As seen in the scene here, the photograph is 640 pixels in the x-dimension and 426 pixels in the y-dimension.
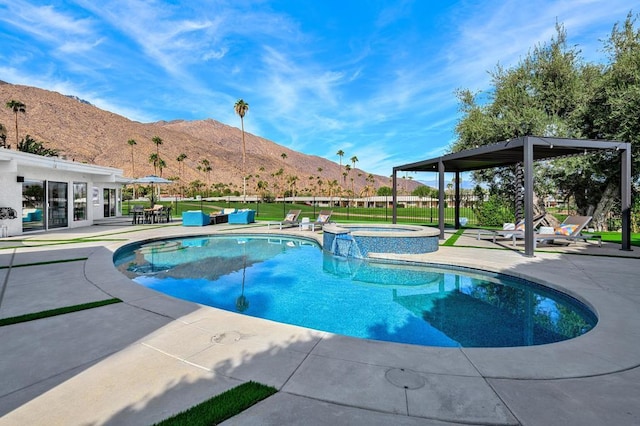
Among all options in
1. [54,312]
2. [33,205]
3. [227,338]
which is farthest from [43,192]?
[227,338]

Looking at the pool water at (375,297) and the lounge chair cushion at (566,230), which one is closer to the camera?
the pool water at (375,297)

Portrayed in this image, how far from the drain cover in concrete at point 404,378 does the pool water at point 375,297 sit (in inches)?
57.2

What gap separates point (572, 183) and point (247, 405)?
18386 mm

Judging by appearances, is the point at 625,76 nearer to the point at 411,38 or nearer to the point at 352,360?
the point at 411,38

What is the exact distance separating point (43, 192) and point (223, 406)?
664 inches

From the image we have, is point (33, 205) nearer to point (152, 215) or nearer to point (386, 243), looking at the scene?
point (152, 215)

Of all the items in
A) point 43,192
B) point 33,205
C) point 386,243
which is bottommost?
point 386,243

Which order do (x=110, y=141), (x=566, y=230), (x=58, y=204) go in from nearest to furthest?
(x=566, y=230) → (x=58, y=204) → (x=110, y=141)

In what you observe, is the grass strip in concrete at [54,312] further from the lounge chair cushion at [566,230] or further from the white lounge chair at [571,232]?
Answer: the lounge chair cushion at [566,230]

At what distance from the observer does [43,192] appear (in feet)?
46.6

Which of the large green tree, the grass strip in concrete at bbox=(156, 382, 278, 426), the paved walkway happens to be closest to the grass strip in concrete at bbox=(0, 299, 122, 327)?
the paved walkway

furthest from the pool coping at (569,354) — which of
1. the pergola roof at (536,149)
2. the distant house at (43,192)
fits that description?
the distant house at (43,192)

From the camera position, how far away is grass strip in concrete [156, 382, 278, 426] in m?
2.04

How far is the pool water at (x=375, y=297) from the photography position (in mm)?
4438
